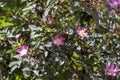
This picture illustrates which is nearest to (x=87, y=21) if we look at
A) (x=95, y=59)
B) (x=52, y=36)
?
(x=95, y=59)

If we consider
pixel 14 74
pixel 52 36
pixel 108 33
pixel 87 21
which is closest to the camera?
pixel 52 36

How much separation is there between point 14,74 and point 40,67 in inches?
12.2

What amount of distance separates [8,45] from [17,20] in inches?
13.0

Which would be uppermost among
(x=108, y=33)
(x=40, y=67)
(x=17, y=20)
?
(x=17, y=20)

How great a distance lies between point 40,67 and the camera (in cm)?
221

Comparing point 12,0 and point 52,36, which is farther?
point 12,0

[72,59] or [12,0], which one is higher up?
[12,0]

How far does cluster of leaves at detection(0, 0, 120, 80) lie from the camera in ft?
6.98

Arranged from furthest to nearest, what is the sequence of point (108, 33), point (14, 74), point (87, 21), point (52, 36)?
1. point (87, 21)
2. point (14, 74)
3. point (108, 33)
4. point (52, 36)

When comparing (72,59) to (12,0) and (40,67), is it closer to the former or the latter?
(40,67)

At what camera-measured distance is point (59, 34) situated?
2121mm

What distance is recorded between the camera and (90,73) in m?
2.36

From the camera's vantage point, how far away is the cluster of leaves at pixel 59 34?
2.13 metres

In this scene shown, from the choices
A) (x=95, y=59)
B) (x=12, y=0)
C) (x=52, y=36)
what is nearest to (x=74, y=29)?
(x=52, y=36)
